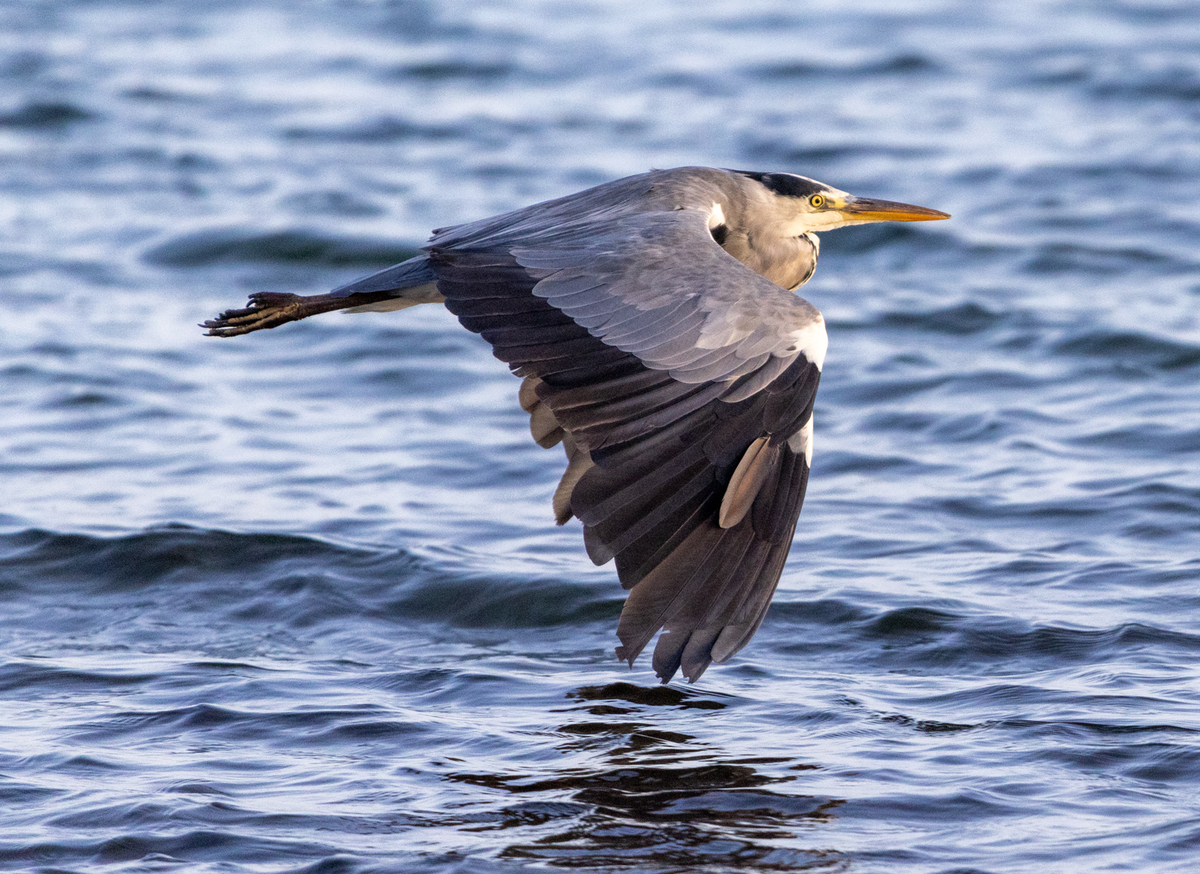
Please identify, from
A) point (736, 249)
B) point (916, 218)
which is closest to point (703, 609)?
point (736, 249)

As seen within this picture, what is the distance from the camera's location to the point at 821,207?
6.77 metres

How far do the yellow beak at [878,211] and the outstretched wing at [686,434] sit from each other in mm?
1789

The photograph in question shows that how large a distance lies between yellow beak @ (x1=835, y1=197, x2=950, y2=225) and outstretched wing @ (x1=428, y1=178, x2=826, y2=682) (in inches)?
70.4

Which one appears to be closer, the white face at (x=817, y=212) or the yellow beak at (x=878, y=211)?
the white face at (x=817, y=212)

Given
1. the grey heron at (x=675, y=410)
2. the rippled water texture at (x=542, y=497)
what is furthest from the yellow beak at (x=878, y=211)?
the grey heron at (x=675, y=410)

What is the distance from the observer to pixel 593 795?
4918 mm

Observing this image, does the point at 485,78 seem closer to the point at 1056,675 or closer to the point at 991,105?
the point at 991,105

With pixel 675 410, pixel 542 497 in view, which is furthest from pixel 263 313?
pixel 542 497

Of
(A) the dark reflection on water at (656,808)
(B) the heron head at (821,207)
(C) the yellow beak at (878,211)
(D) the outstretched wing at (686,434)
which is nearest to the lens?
(A) the dark reflection on water at (656,808)

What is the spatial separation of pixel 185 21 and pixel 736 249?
1348cm

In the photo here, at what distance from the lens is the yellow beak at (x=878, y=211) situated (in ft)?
22.4

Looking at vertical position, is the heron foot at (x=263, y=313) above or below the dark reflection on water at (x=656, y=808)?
above

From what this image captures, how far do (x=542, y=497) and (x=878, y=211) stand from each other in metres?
2.16

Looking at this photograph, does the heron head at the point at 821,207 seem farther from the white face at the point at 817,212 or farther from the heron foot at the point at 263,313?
the heron foot at the point at 263,313
